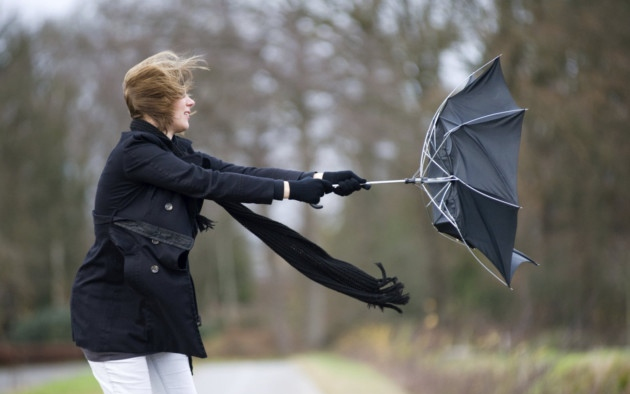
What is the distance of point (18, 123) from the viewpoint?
28.9 meters

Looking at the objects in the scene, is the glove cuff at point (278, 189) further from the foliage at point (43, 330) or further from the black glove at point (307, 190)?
the foliage at point (43, 330)

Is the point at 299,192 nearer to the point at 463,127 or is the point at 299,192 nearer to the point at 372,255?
the point at 463,127

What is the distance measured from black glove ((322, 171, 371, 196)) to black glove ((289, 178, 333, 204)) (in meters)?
0.13

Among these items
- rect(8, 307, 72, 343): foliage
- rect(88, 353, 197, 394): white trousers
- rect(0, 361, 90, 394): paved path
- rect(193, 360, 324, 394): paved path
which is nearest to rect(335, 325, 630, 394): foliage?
rect(193, 360, 324, 394): paved path

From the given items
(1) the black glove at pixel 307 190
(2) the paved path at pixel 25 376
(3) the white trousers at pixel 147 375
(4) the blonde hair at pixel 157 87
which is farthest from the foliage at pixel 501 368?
(2) the paved path at pixel 25 376

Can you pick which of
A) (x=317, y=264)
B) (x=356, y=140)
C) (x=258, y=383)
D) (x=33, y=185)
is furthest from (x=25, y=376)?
(x=317, y=264)

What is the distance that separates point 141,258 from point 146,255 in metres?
0.02

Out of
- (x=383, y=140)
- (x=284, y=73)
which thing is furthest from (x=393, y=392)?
(x=284, y=73)

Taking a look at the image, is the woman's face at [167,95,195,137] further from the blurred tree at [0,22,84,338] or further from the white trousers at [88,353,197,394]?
the blurred tree at [0,22,84,338]

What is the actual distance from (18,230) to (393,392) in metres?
19.7

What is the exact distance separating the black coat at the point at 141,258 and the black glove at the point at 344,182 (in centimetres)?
61

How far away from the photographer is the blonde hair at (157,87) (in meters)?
4.02

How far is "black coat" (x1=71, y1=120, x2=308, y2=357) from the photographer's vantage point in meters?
3.88

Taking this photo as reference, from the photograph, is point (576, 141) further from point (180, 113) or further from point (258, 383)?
point (180, 113)
